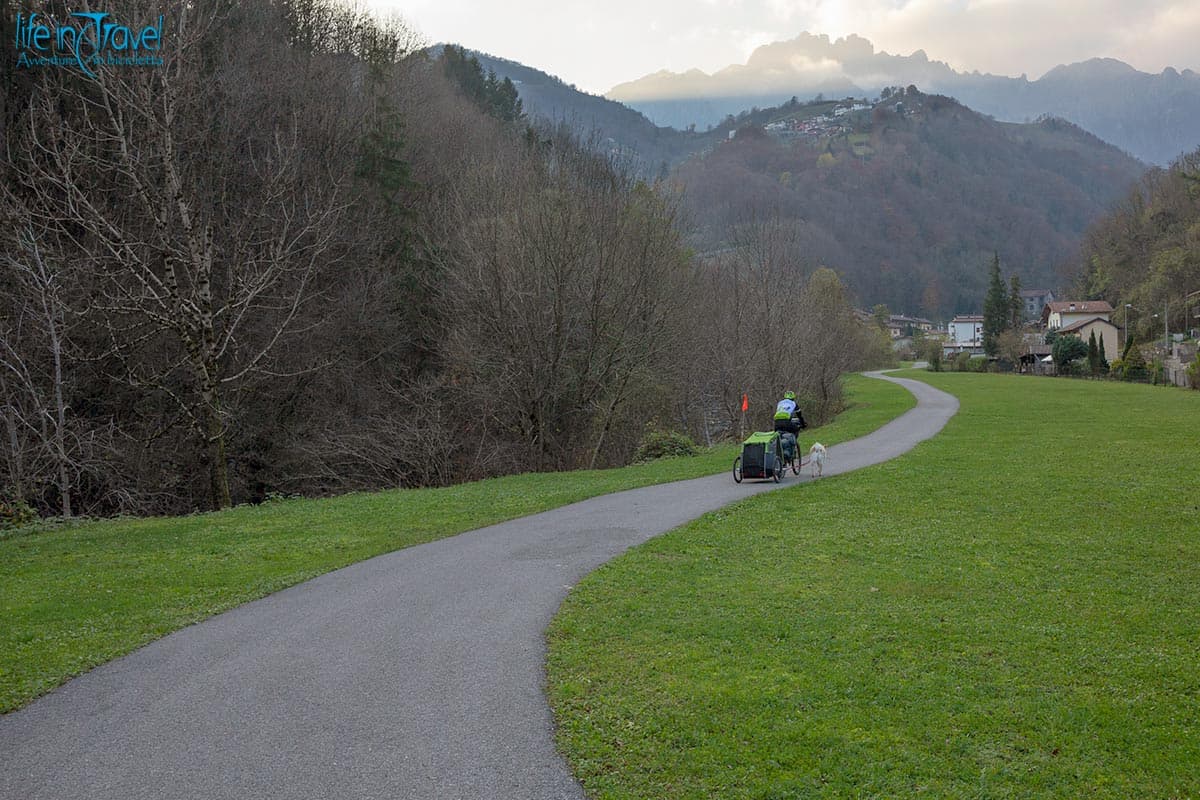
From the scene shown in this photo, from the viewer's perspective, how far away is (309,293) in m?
26.3

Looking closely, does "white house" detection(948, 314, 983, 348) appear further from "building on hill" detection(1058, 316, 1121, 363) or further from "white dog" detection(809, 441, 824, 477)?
"white dog" detection(809, 441, 824, 477)

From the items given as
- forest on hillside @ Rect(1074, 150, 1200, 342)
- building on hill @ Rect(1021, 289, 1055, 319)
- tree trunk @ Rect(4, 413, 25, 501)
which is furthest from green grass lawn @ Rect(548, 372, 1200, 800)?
building on hill @ Rect(1021, 289, 1055, 319)

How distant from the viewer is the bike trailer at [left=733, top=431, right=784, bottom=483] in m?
16.2

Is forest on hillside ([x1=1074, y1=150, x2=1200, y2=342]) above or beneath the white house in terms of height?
above

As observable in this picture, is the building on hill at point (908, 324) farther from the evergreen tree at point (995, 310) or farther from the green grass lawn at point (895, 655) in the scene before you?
the green grass lawn at point (895, 655)

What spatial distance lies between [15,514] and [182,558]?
6306 millimetres

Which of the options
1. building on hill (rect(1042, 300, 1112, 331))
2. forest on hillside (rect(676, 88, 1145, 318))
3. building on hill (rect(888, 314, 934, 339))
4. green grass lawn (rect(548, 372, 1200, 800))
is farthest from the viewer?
building on hill (rect(888, 314, 934, 339))

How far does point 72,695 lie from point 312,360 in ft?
65.0

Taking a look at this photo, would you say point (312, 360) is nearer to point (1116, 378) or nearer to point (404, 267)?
point (404, 267)

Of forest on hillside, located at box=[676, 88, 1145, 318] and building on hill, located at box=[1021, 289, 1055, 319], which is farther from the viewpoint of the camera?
building on hill, located at box=[1021, 289, 1055, 319]

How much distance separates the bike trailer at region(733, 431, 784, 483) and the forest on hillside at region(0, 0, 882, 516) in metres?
10.4

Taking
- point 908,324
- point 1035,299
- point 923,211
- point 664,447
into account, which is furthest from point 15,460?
point 1035,299

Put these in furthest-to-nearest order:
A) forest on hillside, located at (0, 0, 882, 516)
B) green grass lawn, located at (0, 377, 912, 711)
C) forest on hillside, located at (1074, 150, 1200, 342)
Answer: forest on hillside, located at (1074, 150, 1200, 342), forest on hillside, located at (0, 0, 882, 516), green grass lawn, located at (0, 377, 912, 711)

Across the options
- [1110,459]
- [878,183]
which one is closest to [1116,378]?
[1110,459]
